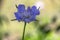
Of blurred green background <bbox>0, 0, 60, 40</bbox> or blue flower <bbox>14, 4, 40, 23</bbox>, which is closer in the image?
blue flower <bbox>14, 4, 40, 23</bbox>

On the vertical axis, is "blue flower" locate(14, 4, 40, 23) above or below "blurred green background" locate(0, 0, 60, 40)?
above

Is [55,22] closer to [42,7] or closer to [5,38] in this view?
[42,7]

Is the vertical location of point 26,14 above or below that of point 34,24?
above

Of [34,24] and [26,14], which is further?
[34,24]

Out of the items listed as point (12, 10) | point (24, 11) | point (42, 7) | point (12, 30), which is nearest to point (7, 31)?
point (12, 30)

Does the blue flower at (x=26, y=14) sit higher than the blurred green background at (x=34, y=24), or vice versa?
the blue flower at (x=26, y=14)
